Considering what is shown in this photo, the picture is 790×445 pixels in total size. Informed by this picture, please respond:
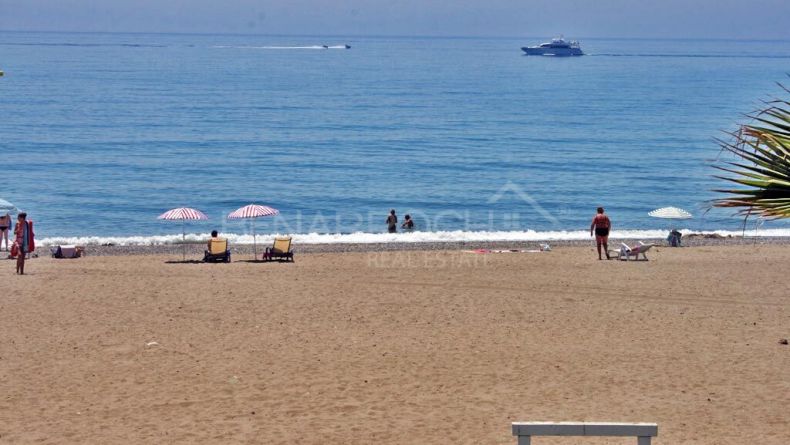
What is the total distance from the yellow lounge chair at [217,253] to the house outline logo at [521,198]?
17.2m

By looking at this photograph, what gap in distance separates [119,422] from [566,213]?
30149mm

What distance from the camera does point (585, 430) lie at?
607 centimetres

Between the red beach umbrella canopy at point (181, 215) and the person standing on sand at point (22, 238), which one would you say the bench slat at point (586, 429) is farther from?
the red beach umbrella canopy at point (181, 215)

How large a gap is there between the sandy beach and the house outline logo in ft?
57.7

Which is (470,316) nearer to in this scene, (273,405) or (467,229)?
(273,405)

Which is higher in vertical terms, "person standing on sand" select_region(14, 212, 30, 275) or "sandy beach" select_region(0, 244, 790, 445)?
"person standing on sand" select_region(14, 212, 30, 275)

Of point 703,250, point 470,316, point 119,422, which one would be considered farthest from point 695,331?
point 703,250

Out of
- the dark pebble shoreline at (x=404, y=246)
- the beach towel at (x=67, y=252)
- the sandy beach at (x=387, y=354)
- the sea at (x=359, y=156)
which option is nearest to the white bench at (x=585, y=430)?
the sea at (x=359, y=156)

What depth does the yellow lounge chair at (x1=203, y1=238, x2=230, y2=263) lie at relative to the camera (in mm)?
21891

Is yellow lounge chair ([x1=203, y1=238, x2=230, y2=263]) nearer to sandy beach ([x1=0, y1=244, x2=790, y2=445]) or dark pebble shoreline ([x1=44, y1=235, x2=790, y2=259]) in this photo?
sandy beach ([x1=0, y1=244, x2=790, y2=445])

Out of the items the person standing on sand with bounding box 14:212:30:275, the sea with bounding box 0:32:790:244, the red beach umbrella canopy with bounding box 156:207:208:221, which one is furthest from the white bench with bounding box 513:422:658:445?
the red beach umbrella canopy with bounding box 156:207:208:221

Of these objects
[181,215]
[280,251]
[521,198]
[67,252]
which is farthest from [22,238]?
[521,198]

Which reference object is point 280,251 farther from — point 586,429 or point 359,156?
point 359,156

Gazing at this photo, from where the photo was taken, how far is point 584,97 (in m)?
99.7
